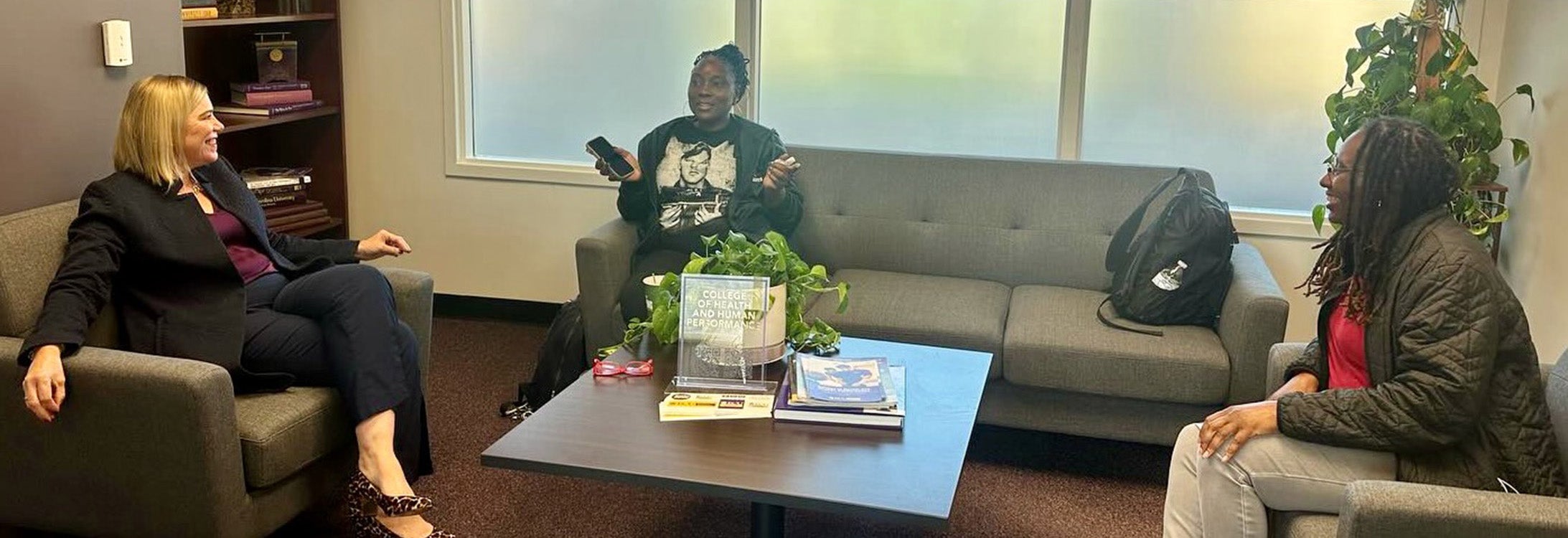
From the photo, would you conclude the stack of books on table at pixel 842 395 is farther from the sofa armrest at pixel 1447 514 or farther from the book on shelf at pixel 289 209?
the book on shelf at pixel 289 209

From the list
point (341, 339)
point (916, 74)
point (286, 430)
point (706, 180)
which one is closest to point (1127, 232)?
point (916, 74)

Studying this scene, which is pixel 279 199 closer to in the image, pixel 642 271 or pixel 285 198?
pixel 285 198

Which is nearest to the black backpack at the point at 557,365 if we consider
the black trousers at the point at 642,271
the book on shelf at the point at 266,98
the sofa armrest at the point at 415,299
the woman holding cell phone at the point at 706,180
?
the black trousers at the point at 642,271

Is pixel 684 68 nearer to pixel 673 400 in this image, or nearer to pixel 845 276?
pixel 845 276

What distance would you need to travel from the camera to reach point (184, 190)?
299 cm

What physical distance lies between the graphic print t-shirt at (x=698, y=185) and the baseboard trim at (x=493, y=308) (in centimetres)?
95

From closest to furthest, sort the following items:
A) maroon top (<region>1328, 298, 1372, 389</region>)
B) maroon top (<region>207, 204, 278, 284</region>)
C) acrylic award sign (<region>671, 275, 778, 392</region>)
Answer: maroon top (<region>1328, 298, 1372, 389</region>) < acrylic award sign (<region>671, 275, 778, 392</region>) < maroon top (<region>207, 204, 278, 284</region>)

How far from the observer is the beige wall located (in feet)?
11.0

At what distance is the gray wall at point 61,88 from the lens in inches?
117

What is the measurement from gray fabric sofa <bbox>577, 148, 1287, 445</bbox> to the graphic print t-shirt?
14cm

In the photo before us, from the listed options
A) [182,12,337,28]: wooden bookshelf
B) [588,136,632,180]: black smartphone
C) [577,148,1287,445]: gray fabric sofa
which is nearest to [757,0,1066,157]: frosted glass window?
[577,148,1287,445]: gray fabric sofa

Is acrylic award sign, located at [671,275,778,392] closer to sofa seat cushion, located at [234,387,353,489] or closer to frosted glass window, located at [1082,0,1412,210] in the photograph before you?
sofa seat cushion, located at [234,387,353,489]

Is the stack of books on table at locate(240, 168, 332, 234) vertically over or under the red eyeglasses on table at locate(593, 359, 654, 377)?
over

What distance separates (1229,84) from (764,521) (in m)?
2.29
